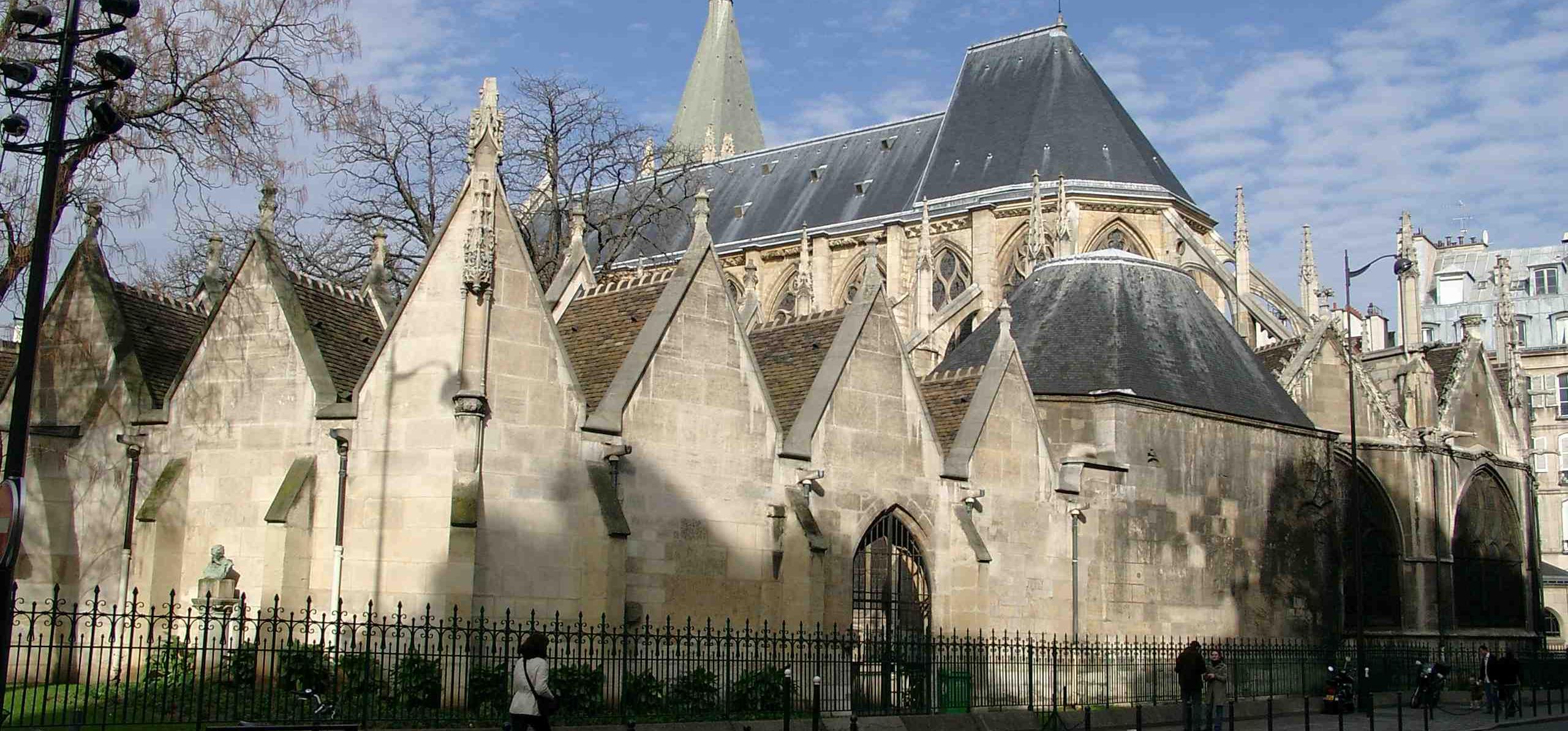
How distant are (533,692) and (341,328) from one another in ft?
27.3

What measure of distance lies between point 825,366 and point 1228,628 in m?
9.27

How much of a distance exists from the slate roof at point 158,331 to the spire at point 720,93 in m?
64.9

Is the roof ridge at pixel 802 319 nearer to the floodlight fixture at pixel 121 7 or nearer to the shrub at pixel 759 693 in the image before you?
the shrub at pixel 759 693

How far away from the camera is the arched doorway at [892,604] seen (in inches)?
711

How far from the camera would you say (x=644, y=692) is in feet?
50.9

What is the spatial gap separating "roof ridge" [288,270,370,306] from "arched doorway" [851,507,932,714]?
6.93 metres

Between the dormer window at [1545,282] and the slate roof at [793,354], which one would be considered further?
the dormer window at [1545,282]

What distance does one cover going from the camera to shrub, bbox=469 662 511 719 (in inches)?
568

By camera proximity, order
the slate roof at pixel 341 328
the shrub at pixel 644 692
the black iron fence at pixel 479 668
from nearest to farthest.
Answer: the black iron fence at pixel 479 668 → the shrub at pixel 644 692 → the slate roof at pixel 341 328

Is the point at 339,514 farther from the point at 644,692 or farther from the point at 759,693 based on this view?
the point at 759,693

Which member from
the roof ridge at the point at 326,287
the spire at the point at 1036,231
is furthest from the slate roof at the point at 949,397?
the spire at the point at 1036,231

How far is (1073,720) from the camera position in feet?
62.2

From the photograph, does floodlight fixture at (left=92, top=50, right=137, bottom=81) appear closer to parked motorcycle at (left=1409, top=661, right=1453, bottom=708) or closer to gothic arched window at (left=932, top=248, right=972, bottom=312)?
parked motorcycle at (left=1409, top=661, right=1453, bottom=708)

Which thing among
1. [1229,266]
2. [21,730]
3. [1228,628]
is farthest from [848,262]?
[21,730]
